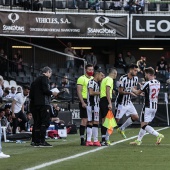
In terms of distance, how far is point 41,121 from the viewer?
18.6 m

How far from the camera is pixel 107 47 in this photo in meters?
43.2

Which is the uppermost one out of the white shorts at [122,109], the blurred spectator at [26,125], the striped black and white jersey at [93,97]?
the striped black and white jersey at [93,97]

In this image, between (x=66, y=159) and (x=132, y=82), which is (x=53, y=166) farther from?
(x=132, y=82)

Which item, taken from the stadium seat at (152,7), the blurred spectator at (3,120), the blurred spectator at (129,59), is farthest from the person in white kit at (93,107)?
the stadium seat at (152,7)

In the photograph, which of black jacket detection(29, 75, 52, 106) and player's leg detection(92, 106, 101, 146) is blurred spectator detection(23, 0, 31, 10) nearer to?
black jacket detection(29, 75, 52, 106)

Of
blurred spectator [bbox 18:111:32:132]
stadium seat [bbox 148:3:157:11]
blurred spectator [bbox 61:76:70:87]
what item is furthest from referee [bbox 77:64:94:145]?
stadium seat [bbox 148:3:157:11]

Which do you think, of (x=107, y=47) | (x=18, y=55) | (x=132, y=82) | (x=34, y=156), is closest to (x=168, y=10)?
(x=107, y=47)

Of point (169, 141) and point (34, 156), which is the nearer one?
point (34, 156)

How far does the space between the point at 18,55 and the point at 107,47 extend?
8100 mm

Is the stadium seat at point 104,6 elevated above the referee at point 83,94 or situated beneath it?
elevated above

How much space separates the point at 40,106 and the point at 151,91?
2.69 meters

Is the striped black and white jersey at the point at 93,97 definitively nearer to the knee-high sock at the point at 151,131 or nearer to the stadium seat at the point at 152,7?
the knee-high sock at the point at 151,131

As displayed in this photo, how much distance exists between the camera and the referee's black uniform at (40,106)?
1834 centimetres

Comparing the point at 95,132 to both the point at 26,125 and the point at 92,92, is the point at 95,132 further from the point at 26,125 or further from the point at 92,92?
the point at 26,125
